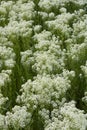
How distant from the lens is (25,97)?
11.4 ft

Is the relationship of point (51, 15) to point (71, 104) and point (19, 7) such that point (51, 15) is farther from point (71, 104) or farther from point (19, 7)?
point (71, 104)

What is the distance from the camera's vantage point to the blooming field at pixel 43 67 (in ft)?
10.4

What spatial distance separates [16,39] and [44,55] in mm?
937

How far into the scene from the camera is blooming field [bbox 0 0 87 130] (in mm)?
3182

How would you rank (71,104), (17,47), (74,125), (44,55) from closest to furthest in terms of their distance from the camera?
1. (74,125)
2. (71,104)
3. (44,55)
4. (17,47)

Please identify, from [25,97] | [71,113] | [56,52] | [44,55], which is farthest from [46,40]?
[71,113]

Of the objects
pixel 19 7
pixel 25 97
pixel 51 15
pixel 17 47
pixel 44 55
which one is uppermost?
pixel 19 7

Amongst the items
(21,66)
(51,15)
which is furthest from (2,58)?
(51,15)

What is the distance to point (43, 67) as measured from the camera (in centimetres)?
387

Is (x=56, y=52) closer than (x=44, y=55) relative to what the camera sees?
No

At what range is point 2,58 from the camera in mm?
4277

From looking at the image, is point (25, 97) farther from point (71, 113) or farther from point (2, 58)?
point (2, 58)

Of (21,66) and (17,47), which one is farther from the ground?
(17,47)

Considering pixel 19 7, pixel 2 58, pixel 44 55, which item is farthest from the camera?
pixel 19 7
